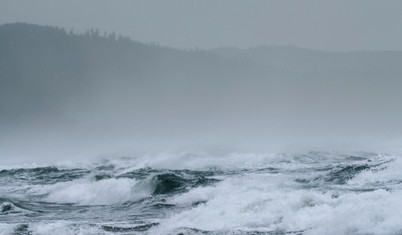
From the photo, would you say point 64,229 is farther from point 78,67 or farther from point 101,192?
point 78,67

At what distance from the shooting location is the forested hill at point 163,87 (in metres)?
123

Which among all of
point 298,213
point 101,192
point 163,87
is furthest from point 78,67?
point 298,213

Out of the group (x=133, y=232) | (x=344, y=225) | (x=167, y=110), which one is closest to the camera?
(x=344, y=225)

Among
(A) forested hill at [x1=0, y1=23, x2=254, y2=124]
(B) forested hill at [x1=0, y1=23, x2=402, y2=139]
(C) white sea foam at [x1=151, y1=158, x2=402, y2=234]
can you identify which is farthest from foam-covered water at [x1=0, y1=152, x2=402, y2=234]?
(A) forested hill at [x1=0, y1=23, x2=254, y2=124]

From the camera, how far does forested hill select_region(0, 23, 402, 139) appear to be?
123 m

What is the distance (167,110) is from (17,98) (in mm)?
43054

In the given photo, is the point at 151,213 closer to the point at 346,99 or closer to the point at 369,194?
the point at 369,194

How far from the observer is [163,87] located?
501ft

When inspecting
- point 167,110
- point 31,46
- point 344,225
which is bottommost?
point 344,225

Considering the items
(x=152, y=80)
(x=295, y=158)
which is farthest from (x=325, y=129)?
(x=295, y=158)

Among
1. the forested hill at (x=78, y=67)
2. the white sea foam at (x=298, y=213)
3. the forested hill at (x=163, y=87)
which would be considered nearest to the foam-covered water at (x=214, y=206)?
the white sea foam at (x=298, y=213)

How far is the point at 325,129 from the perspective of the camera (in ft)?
504

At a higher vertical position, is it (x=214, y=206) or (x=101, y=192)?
(x=101, y=192)

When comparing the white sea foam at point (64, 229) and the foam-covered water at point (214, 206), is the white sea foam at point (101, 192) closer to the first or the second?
the foam-covered water at point (214, 206)
